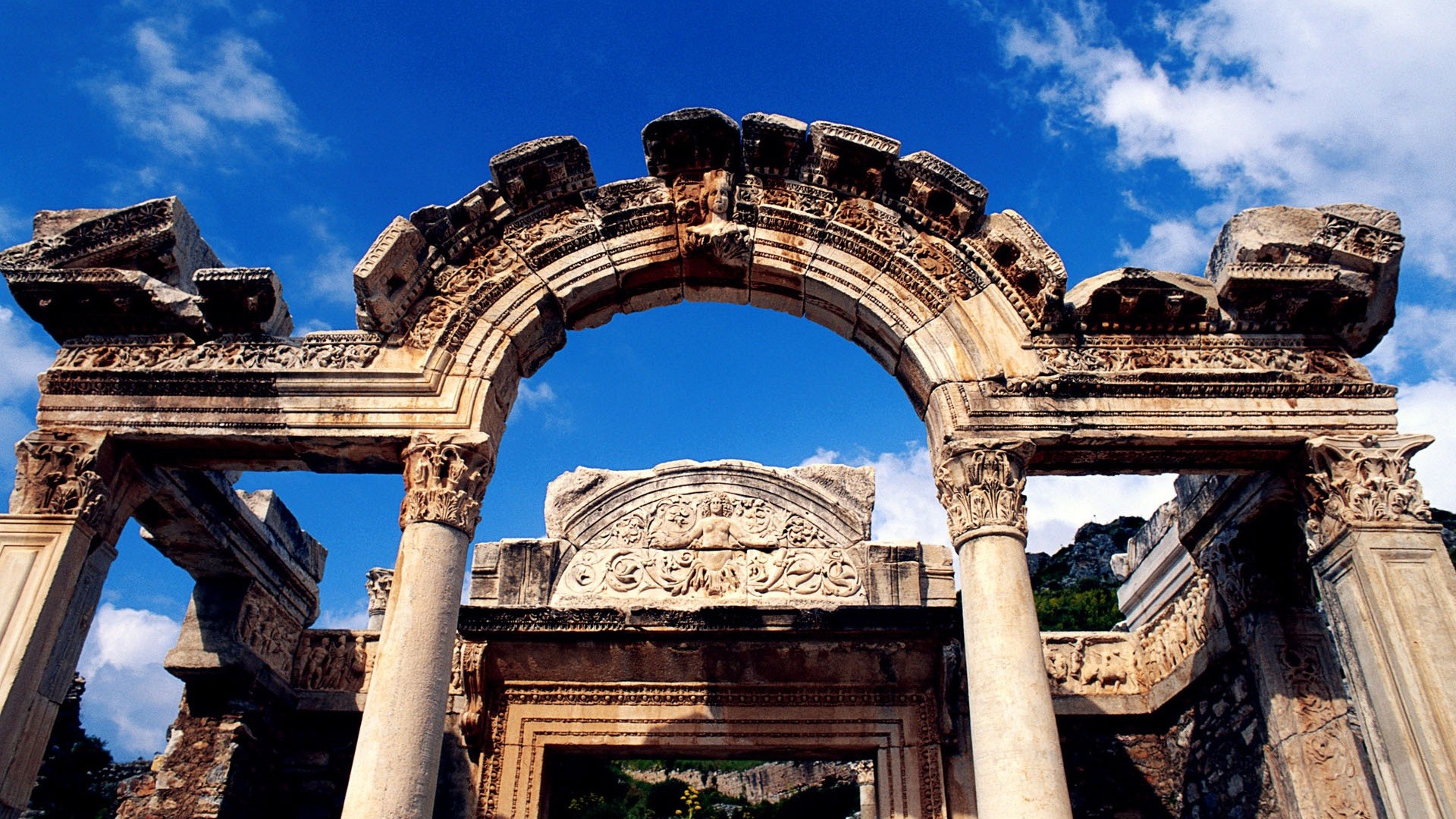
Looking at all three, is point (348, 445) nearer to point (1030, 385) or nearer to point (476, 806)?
point (476, 806)

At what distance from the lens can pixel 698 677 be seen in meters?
9.79

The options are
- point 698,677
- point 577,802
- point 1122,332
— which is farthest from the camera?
point 577,802

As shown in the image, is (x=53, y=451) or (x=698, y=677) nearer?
(x=53, y=451)

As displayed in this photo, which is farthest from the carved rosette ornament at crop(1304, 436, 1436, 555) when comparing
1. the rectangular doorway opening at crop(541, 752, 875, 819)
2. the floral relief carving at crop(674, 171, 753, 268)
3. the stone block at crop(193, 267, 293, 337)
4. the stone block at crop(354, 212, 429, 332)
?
the rectangular doorway opening at crop(541, 752, 875, 819)

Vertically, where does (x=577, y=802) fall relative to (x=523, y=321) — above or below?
below

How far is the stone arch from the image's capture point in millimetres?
7965

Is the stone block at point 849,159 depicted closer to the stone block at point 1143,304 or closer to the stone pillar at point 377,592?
the stone block at point 1143,304

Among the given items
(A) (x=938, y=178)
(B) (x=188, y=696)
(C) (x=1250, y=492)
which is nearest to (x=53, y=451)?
(B) (x=188, y=696)

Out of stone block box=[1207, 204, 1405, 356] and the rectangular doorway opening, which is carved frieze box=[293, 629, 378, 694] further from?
stone block box=[1207, 204, 1405, 356]

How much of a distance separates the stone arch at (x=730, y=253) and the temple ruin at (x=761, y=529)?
0.11 feet

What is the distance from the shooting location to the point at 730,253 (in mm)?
8453

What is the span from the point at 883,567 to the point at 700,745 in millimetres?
2598

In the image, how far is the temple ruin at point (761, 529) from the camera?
6844mm

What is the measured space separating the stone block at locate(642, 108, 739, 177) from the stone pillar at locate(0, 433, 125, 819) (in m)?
4.98
